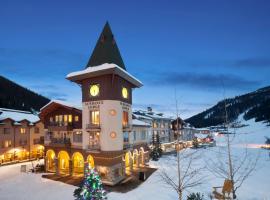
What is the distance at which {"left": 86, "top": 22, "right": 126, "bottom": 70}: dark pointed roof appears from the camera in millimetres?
32219

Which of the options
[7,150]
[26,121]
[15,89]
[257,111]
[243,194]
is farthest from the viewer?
[257,111]

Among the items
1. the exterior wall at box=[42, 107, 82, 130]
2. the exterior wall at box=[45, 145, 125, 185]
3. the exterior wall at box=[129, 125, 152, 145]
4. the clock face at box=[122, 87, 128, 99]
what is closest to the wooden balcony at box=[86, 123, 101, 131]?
the exterior wall at box=[42, 107, 82, 130]

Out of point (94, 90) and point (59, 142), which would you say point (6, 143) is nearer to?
point (59, 142)

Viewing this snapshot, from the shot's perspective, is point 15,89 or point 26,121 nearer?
point 26,121

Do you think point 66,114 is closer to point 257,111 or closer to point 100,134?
point 100,134

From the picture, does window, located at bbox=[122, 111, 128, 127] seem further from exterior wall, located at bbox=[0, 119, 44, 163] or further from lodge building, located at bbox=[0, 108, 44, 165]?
exterior wall, located at bbox=[0, 119, 44, 163]

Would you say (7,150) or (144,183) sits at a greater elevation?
A: (7,150)

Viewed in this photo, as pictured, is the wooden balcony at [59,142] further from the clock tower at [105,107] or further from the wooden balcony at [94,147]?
the wooden balcony at [94,147]

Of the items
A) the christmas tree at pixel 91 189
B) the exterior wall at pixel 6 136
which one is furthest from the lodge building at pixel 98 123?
the exterior wall at pixel 6 136

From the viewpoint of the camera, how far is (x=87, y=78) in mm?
32031

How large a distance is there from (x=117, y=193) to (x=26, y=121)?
110ft

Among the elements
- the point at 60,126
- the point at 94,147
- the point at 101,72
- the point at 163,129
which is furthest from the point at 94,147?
the point at 163,129

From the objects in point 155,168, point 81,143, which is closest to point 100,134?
point 81,143

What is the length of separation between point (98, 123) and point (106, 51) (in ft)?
34.5
